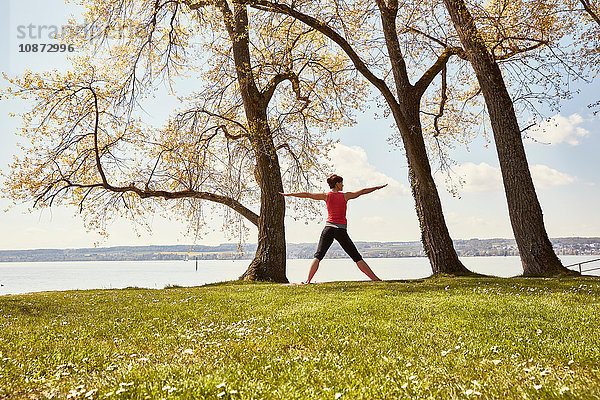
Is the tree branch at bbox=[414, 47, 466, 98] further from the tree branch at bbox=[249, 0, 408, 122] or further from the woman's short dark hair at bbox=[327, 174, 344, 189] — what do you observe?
the woman's short dark hair at bbox=[327, 174, 344, 189]

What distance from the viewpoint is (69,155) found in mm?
22750

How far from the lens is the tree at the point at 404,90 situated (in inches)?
652

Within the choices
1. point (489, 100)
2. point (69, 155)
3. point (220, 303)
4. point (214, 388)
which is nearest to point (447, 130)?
point (489, 100)

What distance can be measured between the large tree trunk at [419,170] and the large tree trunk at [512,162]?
234cm

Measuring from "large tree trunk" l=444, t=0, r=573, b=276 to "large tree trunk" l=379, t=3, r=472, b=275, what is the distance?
7.67 ft

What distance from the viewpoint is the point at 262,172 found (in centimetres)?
1936

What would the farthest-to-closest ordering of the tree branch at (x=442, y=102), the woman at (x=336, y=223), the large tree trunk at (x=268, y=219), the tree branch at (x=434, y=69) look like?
the tree branch at (x=442, y=102) < the large tree trunk at (x=268, y=219) < the tree branch at (x=434, y=69) < the woman at (x=336, y=223)

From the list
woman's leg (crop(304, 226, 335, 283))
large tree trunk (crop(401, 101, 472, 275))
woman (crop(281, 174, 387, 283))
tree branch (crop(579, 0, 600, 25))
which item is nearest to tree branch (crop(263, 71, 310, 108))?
large tree trunk (crop(401, 101, 472, 275))

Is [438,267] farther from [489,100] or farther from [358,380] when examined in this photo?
[358,380]

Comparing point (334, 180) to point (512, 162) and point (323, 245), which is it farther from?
point (512, 162)

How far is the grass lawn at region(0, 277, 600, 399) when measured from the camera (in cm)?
448

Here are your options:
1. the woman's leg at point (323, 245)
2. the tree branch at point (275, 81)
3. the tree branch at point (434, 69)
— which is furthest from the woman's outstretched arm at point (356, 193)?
the tree branch at point (275, 81)

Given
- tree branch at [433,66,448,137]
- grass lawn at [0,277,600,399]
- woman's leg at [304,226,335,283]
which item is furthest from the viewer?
tree branch at [433,66,448,137]

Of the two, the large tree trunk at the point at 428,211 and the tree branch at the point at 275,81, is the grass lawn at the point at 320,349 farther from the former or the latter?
the tree branch at the point at 275,81
